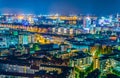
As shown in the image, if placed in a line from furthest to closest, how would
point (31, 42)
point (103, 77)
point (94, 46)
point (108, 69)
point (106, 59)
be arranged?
point (31, 42) < point (94, 46) < point (106, 59) < point (108, 69) < point (103, 77)

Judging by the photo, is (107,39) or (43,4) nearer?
(107,39)

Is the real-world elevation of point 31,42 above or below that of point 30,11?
below

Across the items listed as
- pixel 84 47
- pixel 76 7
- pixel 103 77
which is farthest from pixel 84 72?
pixel 76 7

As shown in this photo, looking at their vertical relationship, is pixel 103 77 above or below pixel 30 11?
below

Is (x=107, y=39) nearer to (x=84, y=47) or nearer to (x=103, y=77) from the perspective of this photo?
(x=84, y=47)

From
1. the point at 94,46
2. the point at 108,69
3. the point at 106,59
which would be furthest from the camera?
the point at 94,46

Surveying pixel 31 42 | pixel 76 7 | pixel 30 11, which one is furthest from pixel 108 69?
pixel 30 11

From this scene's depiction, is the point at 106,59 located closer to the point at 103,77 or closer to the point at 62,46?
the point at 103,77
